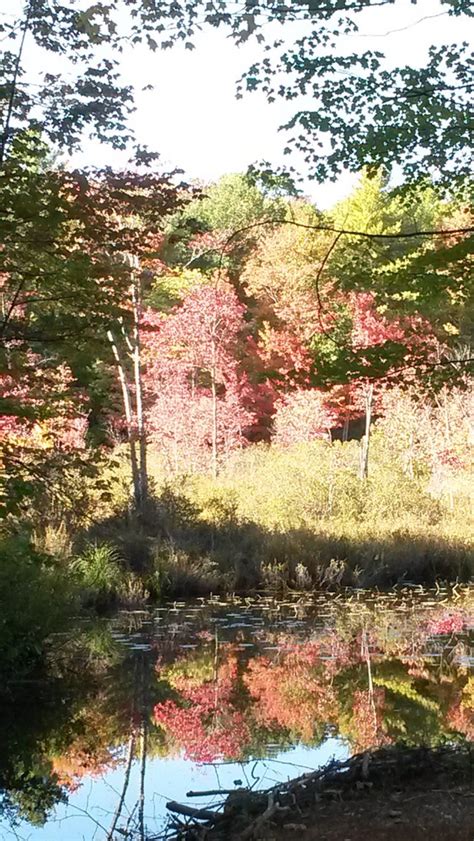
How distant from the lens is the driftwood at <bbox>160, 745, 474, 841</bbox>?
421 cm

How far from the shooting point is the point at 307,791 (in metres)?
4.55

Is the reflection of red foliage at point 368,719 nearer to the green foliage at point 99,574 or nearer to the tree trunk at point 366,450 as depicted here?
the green foliage at point 99,574

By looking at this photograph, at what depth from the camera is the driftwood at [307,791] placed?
4211 mm

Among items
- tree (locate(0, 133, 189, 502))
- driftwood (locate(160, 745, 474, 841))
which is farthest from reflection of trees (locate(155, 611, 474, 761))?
tree (locate(0, 133, 189, 502))

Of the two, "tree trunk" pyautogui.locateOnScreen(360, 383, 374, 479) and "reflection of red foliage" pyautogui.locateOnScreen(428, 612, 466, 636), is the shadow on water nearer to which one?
"reflection of red foliage" pyautogui.locateOnScreen(428, 612, 466, 636)

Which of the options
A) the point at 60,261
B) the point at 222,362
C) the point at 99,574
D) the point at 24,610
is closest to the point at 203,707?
the point at 24,610

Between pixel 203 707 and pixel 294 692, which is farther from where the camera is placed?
pixel 294 692

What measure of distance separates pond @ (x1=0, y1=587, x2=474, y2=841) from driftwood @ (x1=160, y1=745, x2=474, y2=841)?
0.41 meters

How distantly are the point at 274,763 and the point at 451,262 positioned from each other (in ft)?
11.8

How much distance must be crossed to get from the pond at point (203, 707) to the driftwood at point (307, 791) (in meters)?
0.41

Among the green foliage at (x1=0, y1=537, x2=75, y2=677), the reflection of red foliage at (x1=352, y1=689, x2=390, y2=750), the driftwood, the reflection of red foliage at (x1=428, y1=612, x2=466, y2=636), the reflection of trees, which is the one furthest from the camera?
the reflection of red foliage at (x1=428, y1=612, x2=466, y2=636)

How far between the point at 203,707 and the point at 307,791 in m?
3.38

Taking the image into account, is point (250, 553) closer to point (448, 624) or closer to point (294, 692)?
point (448, 624)

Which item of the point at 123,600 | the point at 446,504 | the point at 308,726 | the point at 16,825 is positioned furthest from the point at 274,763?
the point at 446,504
